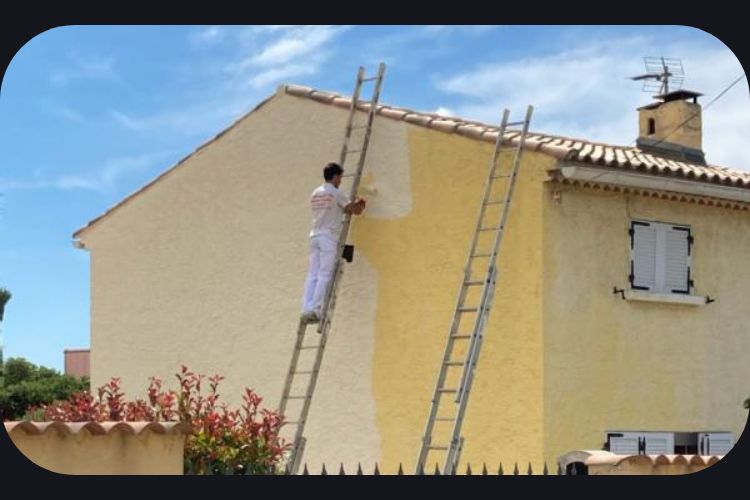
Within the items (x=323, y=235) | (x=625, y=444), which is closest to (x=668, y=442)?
(x=625, y=444)

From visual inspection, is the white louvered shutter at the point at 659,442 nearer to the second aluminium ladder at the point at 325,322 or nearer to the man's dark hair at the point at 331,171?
the second aluminium ladder at the point at 325,322

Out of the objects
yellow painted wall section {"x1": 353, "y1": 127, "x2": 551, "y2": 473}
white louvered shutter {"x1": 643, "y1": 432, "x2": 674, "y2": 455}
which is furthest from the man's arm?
white louvered shutter {"x1": 643, "y1": 432, "x2": 674, "y2": 455}

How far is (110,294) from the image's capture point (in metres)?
22.3

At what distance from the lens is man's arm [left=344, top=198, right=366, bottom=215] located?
17172 millimetres

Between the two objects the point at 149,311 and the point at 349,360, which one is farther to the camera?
the point at 149,311

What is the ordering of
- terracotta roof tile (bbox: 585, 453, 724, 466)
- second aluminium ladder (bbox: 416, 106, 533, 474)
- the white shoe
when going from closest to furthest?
terracotta roof tile (bbox: 585, 453, 724, 466) → second aluminium ladder (bbox: 416, 106, 533, 474) → the white shoe

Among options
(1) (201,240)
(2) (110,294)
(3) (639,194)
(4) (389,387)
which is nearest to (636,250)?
(3) (639,194)

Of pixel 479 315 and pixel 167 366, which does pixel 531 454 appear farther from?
pixel 167 366

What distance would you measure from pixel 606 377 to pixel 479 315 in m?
2.04

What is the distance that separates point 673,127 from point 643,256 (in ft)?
14.4

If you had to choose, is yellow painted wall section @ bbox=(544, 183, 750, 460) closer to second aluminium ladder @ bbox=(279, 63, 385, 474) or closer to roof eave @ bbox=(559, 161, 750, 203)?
roof eave @ bbox=(559, 161, 750, 203)

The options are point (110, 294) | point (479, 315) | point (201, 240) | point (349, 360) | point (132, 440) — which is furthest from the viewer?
point (110, 294)

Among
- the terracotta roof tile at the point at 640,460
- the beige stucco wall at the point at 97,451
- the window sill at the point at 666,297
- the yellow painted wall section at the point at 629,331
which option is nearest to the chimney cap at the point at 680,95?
the yellow painted wall section at the point at 629,331

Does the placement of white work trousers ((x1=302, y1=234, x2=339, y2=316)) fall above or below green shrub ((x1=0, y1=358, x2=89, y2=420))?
above
